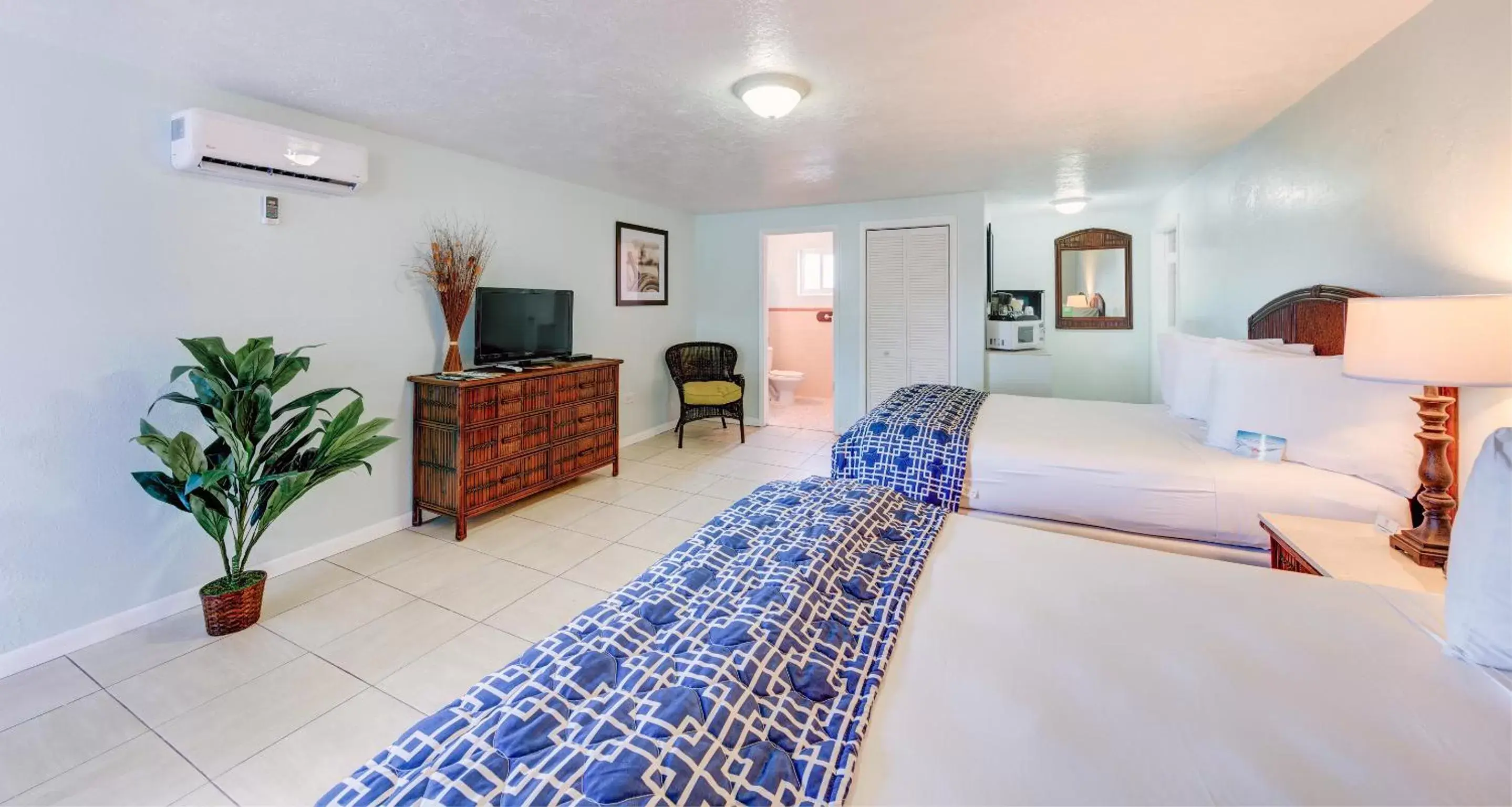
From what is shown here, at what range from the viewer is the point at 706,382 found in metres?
5.70

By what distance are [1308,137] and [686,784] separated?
→ 3.83 metres

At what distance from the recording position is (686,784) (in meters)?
0.82

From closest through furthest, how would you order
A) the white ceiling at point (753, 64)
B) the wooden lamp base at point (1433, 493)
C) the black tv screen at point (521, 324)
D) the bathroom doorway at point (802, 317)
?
the wooden lamp base at point (1433, 493)
the white ceiling at point (753, 64)
the black tv screen at point (521, 324)
the bathroom doorway at point (802, 317)

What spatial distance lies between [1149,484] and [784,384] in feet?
17.5

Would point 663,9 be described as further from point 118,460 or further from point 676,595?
point 118,460

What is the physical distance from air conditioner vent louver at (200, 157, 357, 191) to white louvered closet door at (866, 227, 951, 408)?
4.08 metres

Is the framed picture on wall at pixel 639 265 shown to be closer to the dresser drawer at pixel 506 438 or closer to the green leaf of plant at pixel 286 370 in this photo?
the dresser drawer at pixel 506 438

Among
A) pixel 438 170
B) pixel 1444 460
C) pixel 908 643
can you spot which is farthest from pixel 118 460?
pixel 1444 460

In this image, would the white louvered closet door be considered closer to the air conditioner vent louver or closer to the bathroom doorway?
the bathroom doorway

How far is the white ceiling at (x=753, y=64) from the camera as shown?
78.0 inches

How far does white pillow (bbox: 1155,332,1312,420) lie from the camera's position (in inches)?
114

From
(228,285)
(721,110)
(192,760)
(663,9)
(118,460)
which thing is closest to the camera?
(192,760)

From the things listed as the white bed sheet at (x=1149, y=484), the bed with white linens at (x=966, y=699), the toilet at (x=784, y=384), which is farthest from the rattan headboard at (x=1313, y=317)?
the toilet at (x=784, y=384)

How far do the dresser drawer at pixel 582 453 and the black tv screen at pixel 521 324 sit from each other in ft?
2.13
